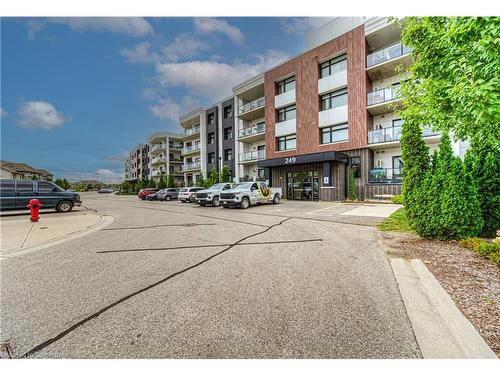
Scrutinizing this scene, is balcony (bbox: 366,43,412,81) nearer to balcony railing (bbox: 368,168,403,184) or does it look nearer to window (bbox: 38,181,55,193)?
balcony railing (bbox: 368,168,403,184)

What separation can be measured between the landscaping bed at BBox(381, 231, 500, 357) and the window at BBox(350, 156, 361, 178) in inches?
584

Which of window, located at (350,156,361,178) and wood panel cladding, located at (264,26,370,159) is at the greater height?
wood panel cladding, located at (264,26,370,159)

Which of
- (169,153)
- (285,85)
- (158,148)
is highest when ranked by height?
(285,85)

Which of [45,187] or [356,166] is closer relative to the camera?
[45,187]

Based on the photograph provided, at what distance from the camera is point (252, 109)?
2964 cm

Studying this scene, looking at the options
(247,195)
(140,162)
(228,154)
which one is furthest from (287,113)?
(140,162)

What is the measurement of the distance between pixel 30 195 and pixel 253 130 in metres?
22.0

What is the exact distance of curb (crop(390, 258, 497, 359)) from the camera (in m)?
2.27

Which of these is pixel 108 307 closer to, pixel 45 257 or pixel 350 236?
pixel 45 257

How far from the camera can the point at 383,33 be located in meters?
19.6

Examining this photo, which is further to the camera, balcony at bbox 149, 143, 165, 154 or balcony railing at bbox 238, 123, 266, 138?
balcony at bbox 149, 143, 165, 154

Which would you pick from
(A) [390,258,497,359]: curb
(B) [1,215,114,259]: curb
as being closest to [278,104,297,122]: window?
(B) [1,215,114,259]: curb

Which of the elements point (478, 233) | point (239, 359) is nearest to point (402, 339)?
point (239, 359)

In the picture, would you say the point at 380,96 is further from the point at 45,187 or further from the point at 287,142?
the point at 45,187
